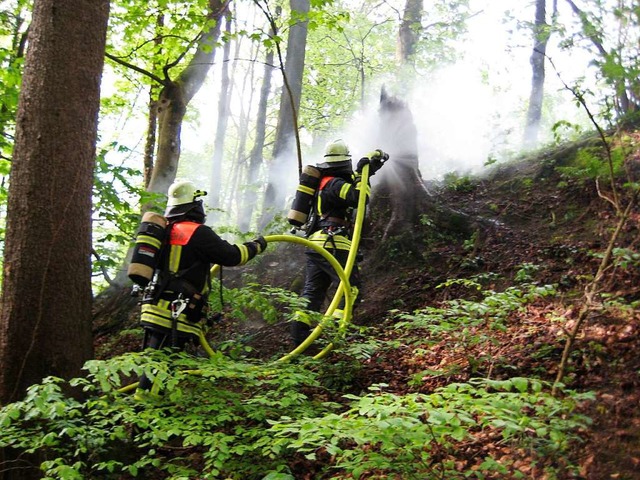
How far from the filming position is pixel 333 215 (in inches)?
257

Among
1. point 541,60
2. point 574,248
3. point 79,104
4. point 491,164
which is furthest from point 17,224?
point 541,60

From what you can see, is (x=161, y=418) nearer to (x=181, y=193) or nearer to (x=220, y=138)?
(x=181, y=193)

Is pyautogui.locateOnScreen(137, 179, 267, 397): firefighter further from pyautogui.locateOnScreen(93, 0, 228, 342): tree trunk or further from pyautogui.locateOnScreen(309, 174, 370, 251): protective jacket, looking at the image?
pyautogui.locateOnScreen(93, 0, 228, 342): tree trunk

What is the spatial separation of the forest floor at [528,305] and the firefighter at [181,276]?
1.85 metres

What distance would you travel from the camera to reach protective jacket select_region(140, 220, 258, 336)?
16.4ft

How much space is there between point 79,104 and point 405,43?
914 cm

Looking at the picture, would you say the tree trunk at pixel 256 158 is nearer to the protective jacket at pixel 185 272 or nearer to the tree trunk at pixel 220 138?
the tree trunk at pixel 220 138

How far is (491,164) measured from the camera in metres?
10.2

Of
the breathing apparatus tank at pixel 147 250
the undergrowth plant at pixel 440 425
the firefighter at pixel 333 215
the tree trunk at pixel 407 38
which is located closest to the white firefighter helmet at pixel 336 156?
the firefighter at pixel 333 215

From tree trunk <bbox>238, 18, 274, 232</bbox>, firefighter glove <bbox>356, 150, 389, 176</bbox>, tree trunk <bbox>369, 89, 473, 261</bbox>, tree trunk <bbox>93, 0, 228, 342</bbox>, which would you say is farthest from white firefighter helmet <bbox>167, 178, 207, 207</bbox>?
tree trunk <bbox>238, 18, 274, 232</bbox>

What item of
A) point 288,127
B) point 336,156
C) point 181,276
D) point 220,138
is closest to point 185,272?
point 181,276

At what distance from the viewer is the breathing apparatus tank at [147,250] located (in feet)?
15.9

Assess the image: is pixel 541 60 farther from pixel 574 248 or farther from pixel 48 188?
pixel 48 188

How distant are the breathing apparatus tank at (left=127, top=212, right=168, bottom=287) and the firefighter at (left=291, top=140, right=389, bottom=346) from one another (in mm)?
1988
